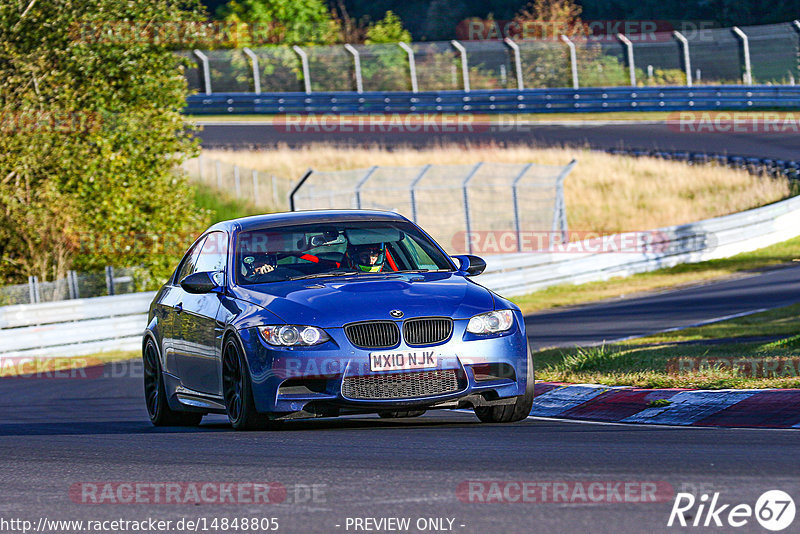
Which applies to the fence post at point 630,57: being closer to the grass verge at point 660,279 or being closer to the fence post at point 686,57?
the fence post at point 686,57

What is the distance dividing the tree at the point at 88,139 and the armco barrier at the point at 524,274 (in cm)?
460

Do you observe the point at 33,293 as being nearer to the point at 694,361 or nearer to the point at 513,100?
the point at 694,361

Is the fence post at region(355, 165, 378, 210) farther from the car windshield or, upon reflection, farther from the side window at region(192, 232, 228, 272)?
the car windshield

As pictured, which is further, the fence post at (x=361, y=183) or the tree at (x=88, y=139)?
the fence post at (x=361, y=183)

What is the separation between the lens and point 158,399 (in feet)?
34.7

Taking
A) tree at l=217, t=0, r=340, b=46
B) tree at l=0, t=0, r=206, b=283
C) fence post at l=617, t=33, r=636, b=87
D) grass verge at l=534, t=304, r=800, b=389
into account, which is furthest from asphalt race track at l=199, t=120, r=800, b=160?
grass verge at l=534, t=304, r=800, b=389

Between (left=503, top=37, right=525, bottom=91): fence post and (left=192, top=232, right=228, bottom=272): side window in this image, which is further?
(left=503, top=37, right=525, bottom=91): fence post

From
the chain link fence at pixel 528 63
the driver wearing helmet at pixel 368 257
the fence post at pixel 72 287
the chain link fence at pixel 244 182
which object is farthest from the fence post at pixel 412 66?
the driver wearing helmet at pixel 368 257

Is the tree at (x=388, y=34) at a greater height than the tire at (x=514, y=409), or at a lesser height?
lesser

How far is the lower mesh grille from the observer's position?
830 cm

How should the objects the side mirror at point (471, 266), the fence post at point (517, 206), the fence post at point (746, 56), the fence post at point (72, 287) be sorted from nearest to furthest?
the side mirror at point (471, 266) → the fence post at point (72, 287) → the fence post at point (517, 206) → the fence post at point (746, 56)

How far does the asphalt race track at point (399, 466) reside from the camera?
5.70 m

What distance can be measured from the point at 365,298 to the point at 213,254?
2.02 meters

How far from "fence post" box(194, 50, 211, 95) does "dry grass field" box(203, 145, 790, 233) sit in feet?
24.5
